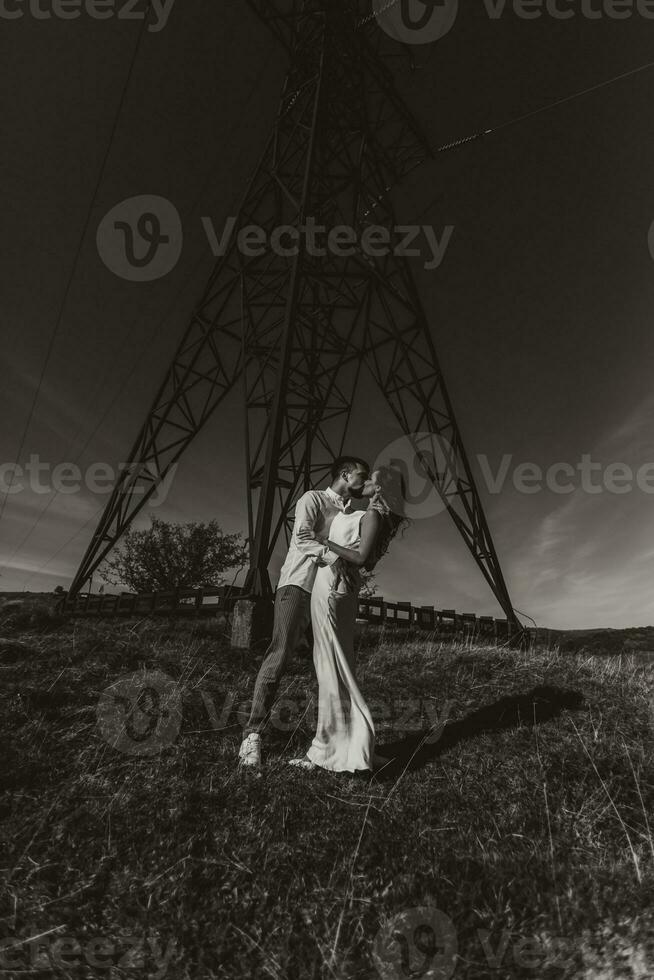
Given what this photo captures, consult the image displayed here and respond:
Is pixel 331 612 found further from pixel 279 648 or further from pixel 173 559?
pixel 173 559

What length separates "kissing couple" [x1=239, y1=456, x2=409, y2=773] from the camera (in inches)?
135

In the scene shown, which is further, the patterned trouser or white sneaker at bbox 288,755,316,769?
the patterned trouser

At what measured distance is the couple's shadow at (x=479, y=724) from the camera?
147 inches

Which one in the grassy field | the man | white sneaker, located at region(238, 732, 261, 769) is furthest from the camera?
the man

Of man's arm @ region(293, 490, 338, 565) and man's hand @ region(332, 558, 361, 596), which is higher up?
man's arm @ region(293, 490, 338, 565)

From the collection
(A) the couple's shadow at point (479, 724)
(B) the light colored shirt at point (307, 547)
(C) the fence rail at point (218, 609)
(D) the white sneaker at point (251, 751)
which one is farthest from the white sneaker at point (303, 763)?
(C) the fence rail at point (218, 609)

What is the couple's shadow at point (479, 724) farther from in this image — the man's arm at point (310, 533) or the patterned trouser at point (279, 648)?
the man's arm at point (310, 533)

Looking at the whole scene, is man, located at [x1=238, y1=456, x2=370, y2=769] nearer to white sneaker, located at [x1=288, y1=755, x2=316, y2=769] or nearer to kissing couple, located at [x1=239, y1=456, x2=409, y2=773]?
kissing couple, located at [x1=239, y1=456, x2=409, y2=773]

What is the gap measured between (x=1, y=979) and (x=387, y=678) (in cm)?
454

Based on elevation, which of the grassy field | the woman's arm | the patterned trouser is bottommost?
the grassy field

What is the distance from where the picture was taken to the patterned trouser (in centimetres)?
354

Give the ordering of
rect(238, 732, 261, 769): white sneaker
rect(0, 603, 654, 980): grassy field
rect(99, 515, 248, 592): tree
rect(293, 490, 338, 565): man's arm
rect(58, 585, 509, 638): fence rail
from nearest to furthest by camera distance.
Result: 1. rect(0, 603, 654, 980): grassy field
2. rect(238, 732, 261, 769): white sneaker
3. rect(293, 490, 338, 565): man's arm
4. rect(58, 585, 509, 638): fence rail
5. rect(99, 515, 248, 592): tree

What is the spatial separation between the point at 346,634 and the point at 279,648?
1.68 ft

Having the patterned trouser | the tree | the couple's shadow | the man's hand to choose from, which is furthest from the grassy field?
the tree
